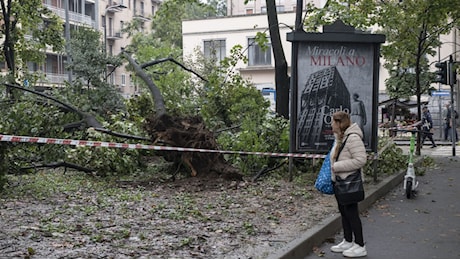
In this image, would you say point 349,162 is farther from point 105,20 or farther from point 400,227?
point 105,20

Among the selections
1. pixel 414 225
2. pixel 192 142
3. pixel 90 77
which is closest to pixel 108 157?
pixel 192 142

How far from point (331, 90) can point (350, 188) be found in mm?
4376

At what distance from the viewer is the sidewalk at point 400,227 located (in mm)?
6336

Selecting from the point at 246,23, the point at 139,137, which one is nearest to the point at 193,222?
the point at 139,137

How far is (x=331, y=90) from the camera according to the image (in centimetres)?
1028

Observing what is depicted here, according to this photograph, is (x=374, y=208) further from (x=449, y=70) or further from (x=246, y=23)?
(x=246, y=23)

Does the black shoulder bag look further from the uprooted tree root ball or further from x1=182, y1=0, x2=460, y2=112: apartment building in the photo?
x1=182, y1=0, x2=460, y2=112: apartment building

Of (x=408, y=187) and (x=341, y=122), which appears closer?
(x=341, y=122)

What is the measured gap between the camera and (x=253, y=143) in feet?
37.3

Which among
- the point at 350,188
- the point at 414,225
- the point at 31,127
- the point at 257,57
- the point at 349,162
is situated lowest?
the point at 414,225

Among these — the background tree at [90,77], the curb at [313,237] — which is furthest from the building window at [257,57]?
the curb at [313,237]

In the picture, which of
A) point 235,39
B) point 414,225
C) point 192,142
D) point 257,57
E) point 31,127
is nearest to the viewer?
point 414,225

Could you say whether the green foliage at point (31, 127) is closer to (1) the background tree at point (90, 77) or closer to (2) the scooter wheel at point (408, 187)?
(1) the background tree at point (90, 77)

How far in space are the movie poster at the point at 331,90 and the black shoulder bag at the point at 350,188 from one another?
410 centimetres
